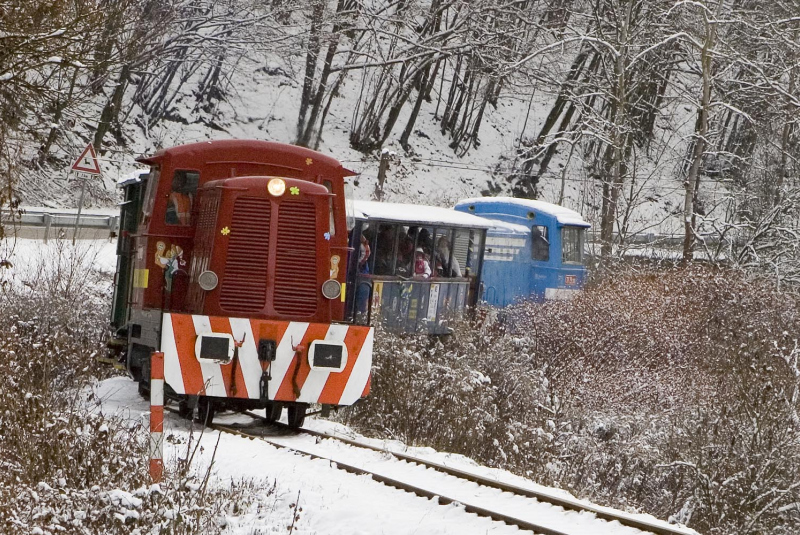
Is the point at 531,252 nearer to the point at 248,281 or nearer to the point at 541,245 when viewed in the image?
the point at 541,245

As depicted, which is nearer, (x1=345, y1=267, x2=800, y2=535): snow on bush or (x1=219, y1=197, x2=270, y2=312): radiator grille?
(x1=219, y1=197, x2=270, y2=312): radiator grille

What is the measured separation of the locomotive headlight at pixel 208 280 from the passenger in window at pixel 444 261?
9104 millimetres

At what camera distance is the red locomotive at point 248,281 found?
33.4 ft

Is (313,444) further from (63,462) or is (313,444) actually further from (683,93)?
(683,93)

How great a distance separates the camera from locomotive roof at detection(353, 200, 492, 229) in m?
18.0

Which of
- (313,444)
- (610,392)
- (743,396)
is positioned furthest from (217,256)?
(610,392)

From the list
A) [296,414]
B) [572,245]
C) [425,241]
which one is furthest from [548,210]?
[296,414]

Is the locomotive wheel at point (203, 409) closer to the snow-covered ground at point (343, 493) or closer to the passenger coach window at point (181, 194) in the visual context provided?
the snow-covered ground at point (343, 493)

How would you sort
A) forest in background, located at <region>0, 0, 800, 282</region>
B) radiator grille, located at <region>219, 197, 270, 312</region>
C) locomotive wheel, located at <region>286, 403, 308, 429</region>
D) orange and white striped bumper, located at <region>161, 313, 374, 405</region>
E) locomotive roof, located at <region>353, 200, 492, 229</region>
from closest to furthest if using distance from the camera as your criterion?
orange and white striped bumper, located at <region>161, 313, 374, 405</region> < radiator grille, located at <region>219, 197, 270, 312</region> < locomotive wheel, located at <region>286, 403, 308, 429</region> < locomotive roof, located at <region>353, 200, 492, 229</region> < forest in background, located at <region>0, 0, 800, 282</region>

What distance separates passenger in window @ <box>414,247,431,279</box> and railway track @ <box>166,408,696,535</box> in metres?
8.15

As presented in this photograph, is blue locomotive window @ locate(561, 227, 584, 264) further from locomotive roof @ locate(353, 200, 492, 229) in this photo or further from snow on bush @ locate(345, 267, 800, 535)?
snow on bush @ locate(345, 267, 800, 535)

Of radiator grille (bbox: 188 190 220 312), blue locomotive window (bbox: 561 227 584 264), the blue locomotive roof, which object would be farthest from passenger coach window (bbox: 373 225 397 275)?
radiator grille (bbox: 188 190 220 312)

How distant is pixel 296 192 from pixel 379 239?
7.65 metres

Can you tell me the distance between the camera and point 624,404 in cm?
1488
